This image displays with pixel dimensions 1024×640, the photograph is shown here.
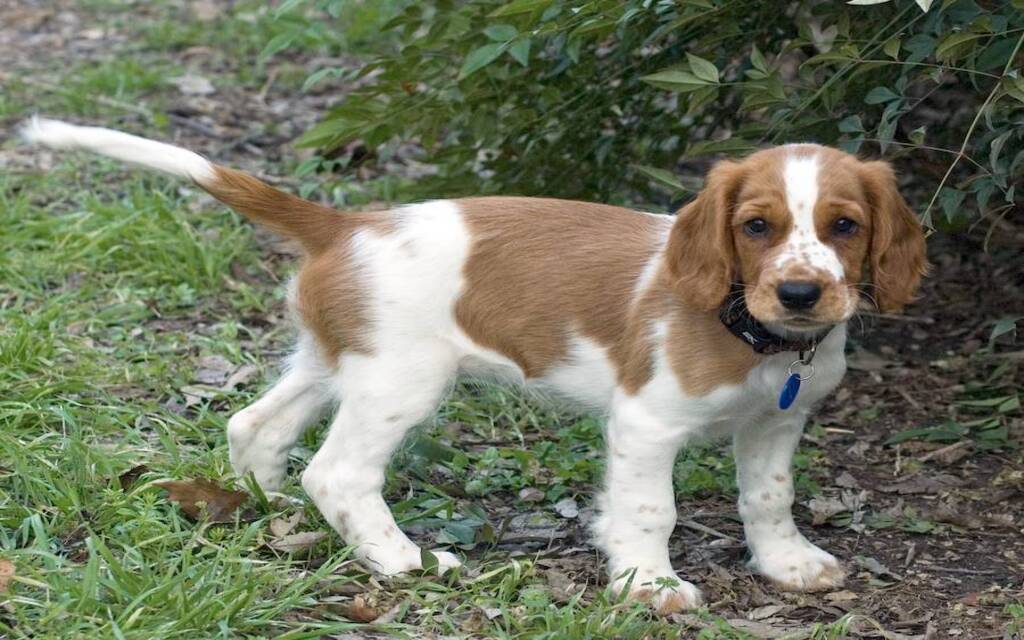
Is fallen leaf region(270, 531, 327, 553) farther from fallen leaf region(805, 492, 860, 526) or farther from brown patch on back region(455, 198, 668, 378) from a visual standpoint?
fallen leaf region(805, 492, 860, 526)

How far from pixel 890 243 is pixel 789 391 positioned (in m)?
0.47

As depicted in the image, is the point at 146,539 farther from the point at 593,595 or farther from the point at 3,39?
the point at 3,39

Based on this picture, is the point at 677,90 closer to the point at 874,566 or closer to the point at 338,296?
the point at 338,296

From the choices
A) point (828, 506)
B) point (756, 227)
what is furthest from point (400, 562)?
point (828, 506)

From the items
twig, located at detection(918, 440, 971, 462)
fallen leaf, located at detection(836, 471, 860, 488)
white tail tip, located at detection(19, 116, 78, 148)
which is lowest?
twig, located at detection(918, 440, 971, 462)

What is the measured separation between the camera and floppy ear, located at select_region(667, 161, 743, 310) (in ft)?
12.0

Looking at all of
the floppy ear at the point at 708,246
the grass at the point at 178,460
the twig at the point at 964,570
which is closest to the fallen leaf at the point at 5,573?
the grass at the point at 178,460

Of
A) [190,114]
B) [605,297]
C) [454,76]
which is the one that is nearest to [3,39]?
[190,114]

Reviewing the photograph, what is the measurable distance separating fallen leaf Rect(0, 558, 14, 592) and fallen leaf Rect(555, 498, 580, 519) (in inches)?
66.4

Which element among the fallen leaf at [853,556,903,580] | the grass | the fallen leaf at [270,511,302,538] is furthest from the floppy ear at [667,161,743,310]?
the fallen leaf at [270,511,302,538]

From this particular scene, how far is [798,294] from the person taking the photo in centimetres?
342

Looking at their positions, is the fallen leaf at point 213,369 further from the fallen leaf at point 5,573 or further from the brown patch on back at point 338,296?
the fallen leaf at point 5,573

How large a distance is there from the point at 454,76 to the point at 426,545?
1931 mm

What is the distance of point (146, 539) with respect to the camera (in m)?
3.85
